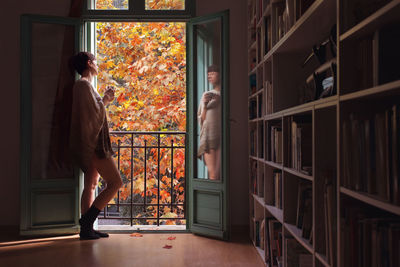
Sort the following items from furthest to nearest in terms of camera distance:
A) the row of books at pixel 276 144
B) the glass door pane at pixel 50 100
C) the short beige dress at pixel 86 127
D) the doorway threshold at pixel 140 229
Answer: the doorway threshold at pixel 140 229
the glass door pane at pixel 50 100
the short beige dress at pixel 86 127
the row of books at pixel 276 144

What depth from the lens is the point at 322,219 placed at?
1744 mm

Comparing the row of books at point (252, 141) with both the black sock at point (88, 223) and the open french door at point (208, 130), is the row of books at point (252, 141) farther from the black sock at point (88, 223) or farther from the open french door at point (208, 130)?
the black sock at point (88, 223)

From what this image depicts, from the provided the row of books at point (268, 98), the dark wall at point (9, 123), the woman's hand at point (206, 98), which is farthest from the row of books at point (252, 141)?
the dark wall at point (9, 123)

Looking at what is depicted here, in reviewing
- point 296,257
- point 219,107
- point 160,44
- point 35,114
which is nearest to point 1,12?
point 35,114

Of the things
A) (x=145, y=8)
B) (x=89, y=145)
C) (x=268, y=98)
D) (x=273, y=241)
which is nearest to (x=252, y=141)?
(x=268, y=98)

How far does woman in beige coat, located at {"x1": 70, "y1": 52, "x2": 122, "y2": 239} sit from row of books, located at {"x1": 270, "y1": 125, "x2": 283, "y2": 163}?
174cm

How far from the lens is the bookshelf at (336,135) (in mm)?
1188

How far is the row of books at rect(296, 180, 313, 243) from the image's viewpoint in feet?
6.54

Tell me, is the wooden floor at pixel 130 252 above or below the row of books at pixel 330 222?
below

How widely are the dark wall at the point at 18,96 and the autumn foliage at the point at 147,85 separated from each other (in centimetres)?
274
